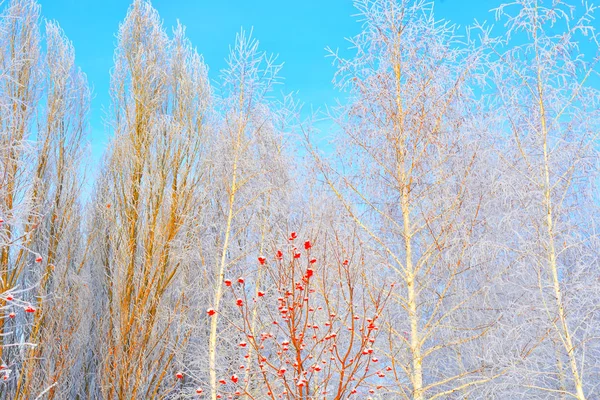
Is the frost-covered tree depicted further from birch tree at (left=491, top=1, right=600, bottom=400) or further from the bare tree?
birch tree at (left=491, top=1, right=600, bottom=400)

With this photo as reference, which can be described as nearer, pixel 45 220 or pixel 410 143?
pixel 410 143

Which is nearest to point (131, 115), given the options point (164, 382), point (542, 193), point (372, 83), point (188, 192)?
point (188, 192)

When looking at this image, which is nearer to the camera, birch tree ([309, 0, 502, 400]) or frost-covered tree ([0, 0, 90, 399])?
birch tree ([309, 0, 502, 400])

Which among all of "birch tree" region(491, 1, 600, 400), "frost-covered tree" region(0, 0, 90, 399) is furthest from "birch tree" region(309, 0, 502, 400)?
"frost-covered tree" region(0, 0, 90, 399)

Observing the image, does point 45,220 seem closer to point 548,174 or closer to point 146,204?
point 146,204

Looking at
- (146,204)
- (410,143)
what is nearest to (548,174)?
(410,143)

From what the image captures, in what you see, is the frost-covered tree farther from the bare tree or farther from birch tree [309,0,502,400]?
birch tree [309,0,502,400]

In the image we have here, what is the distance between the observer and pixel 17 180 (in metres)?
8.19

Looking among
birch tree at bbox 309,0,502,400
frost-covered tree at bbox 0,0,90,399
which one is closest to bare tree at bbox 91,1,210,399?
frost-covered tree at bbox 0,0,90,399

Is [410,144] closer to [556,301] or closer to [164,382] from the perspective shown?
[556,301]

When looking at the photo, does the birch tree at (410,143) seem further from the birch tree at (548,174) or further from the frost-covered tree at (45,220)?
the frost-covered tree at (45,220)

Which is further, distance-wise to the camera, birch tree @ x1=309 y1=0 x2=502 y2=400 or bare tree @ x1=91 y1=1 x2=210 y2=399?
bare tree @ x1=91 y1=1 x2=210 y2=399

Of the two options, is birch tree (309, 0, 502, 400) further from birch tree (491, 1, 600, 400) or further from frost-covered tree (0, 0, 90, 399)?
frost-covered tree (0, 0, 90, 399)

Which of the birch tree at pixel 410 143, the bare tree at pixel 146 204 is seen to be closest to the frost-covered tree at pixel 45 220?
the bare tree at pixel 146 204
